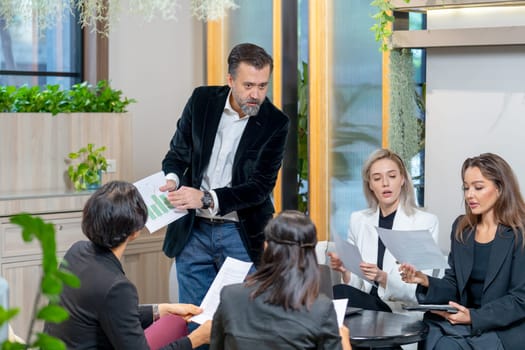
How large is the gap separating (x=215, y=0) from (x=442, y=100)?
1327 millimetres

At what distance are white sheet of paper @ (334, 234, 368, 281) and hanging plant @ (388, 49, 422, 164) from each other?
977 millimetres

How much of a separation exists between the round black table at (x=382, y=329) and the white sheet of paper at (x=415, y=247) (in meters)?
0.22

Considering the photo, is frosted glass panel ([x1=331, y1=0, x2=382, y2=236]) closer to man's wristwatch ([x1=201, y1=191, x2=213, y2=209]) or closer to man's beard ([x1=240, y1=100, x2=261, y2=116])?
man's beard ([x1=240, y1=100, x2=261, y2=116])

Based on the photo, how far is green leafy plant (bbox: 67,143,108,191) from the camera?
4461mm

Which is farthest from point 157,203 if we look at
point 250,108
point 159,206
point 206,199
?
point 250,108

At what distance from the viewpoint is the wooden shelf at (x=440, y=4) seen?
3617 millimetres

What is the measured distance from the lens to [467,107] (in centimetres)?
386

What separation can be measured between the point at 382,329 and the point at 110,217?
115 centimetres

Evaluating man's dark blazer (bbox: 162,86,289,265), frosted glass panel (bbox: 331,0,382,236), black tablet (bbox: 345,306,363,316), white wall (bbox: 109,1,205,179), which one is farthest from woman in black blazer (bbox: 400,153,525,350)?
white wall (bbox: 109,1,205,179)

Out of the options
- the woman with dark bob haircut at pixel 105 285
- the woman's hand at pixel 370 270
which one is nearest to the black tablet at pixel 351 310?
the woman's hand at pixel 370 270

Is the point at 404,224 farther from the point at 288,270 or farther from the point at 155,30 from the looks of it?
the point at 155,30

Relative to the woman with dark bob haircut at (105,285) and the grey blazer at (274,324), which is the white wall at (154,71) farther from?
the grey blazer at (274,324)

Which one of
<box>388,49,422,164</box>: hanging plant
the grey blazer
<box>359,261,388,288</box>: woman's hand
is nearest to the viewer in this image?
the grey blazer

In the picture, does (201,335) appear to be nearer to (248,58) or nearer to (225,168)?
(225,168)
